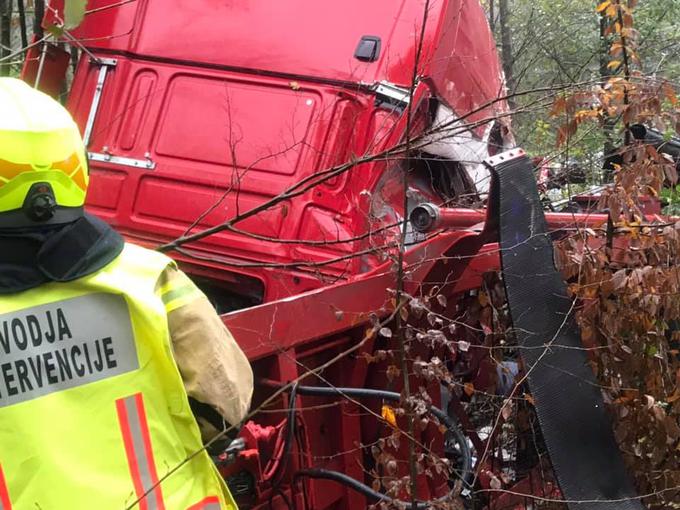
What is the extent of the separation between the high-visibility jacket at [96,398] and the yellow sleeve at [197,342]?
17 mm

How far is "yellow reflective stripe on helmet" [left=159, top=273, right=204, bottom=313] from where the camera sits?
175cm

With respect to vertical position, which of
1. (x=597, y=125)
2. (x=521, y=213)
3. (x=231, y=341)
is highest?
(x=597, y=125)

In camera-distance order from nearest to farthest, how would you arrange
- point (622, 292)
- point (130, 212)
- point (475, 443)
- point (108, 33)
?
1. point (622, 292)
2. point (475, 443)
3. point (130, 212)
4. point (108, 33)

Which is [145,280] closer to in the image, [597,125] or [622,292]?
[622,292]

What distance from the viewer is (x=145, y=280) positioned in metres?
1.70

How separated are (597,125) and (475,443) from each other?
4.86 ft

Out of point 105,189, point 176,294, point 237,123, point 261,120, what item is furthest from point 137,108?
point 176,294

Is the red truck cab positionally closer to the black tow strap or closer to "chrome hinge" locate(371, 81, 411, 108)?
"chrome hinge" locate(371, 81, 411, 108)

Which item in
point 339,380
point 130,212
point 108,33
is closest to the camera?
point 339,380

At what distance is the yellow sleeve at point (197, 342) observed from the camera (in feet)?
5.77

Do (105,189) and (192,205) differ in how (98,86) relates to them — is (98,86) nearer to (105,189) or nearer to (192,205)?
(105,189)

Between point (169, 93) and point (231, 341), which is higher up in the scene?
point (169, 93)

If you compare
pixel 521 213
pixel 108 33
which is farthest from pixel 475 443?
pixel 108 33

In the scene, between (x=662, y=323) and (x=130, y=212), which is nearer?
(x=662, y=323)
